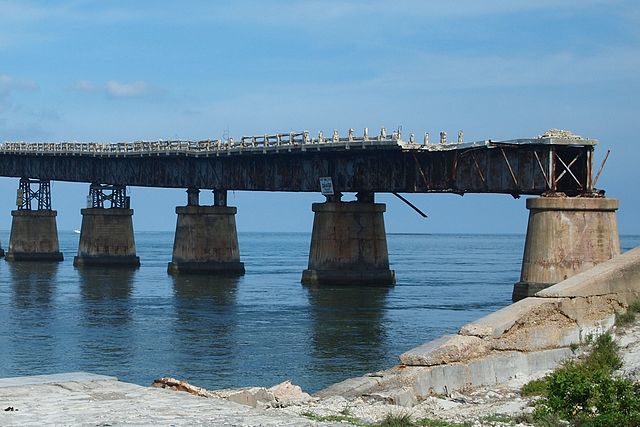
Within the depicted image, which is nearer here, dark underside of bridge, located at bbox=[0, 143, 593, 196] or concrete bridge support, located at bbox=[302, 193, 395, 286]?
dark underside of bridge, located at bbox=[0, 143, 593, 196]

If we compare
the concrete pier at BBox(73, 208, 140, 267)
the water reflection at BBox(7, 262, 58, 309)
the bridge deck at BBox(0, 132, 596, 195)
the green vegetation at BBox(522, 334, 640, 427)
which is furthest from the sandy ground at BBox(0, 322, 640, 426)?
the concrete pier at BBox(73, 208, 140, 267)

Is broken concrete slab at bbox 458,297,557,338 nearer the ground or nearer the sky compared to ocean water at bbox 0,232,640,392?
nearer the sky

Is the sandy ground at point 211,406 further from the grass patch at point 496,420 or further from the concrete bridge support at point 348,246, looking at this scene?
the concrete bridge support at point 348,246

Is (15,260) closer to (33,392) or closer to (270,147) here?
(270,147)

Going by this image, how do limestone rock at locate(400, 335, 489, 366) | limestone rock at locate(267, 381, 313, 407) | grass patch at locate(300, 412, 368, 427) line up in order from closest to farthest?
grass patch at locate(300, 412, 368, 427) < limestone rock at locate(267, 381, 313, 407) < limestone rock at locate(400, 335, 489, 366)

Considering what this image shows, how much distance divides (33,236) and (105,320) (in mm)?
56229

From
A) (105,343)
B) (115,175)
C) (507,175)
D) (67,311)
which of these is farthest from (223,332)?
(115,175)

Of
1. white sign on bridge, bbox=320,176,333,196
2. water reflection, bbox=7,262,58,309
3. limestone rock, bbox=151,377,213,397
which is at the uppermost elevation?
white sign on bridge, bbox=320,176,333,196

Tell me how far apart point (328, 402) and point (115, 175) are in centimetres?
7525

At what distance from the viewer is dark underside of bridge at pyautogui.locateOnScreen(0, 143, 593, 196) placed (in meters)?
52.6

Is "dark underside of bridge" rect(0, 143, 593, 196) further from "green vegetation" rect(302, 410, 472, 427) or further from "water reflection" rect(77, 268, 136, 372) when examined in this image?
"green vegetation" rect(302, 410, 472, 427)

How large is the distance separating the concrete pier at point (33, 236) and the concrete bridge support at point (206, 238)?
84.3 feet

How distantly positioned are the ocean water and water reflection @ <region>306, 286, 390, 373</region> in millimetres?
45

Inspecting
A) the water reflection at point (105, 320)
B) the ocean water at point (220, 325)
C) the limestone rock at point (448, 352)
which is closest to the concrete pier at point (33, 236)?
the water reflection at point (105, 320)
